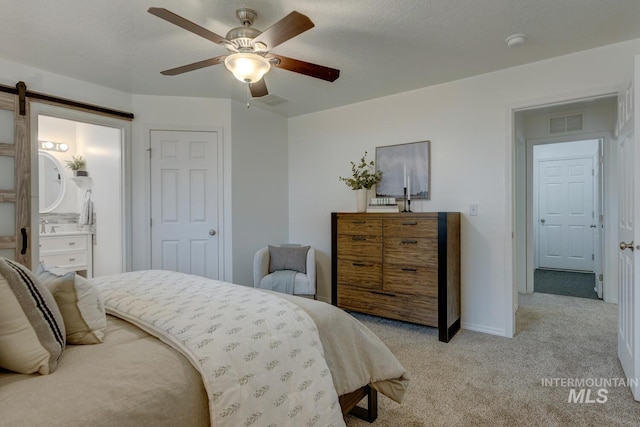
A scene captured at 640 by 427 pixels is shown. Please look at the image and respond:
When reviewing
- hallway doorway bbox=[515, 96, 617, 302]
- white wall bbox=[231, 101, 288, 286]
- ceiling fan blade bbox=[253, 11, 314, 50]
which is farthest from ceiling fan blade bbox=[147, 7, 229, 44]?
hallway doorway bbox=[515, 96, 617, 302]

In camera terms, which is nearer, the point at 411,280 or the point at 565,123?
the point at 411,280

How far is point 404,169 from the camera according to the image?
3.56 meters

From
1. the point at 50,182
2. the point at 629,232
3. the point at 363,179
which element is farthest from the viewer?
the point at 50,182

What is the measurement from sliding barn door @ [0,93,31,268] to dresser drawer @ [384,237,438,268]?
3164 millimetres

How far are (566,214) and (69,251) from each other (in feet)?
26.0

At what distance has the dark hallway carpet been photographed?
176 inches

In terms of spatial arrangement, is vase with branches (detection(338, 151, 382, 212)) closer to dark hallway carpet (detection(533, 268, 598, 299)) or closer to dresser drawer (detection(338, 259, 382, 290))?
dresser drawer (detection(338, 259, 382, 290))

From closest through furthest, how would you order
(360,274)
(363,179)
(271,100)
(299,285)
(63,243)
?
(360,274)
(299,285)
(363,179)
(271,100)
(63,243)

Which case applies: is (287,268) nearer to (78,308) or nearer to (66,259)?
(78,308)

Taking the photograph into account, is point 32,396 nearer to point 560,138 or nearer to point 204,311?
point 204,311

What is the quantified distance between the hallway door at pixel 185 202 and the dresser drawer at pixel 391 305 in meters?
1.52

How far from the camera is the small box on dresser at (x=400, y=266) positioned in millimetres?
2873
